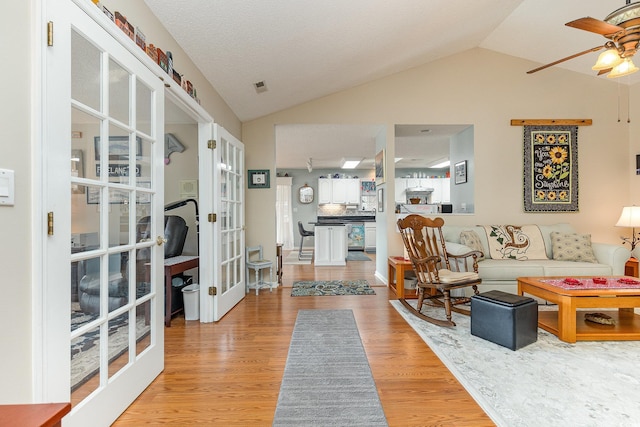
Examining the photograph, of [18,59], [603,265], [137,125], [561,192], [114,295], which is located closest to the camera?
[18,59]

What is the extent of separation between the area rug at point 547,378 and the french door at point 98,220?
206cm

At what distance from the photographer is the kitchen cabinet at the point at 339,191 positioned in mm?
9539

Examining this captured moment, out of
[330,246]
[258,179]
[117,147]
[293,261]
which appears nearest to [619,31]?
[117,147]

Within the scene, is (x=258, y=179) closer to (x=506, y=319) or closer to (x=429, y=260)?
(x=429, y=260)

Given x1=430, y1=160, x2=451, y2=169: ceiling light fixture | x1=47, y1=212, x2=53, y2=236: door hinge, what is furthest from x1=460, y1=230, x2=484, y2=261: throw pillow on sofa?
x1=430, y1=160, x2=451, y2=169: ceiling light fixture

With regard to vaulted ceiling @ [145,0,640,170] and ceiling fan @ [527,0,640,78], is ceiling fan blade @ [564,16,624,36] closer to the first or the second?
ceiling fan @ [527,0,640,78]

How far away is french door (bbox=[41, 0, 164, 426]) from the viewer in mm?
1288

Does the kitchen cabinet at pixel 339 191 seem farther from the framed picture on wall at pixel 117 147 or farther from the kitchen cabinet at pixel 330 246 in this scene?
the framed picture on wall at pixel 117 147

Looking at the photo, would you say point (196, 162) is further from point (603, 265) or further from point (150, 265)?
point (603, 265)

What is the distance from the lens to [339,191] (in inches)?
377

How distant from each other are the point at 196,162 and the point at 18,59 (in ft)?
10.3

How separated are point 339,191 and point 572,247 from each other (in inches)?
247

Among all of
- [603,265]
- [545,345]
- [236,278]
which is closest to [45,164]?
[236,278]

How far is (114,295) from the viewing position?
168 cm
